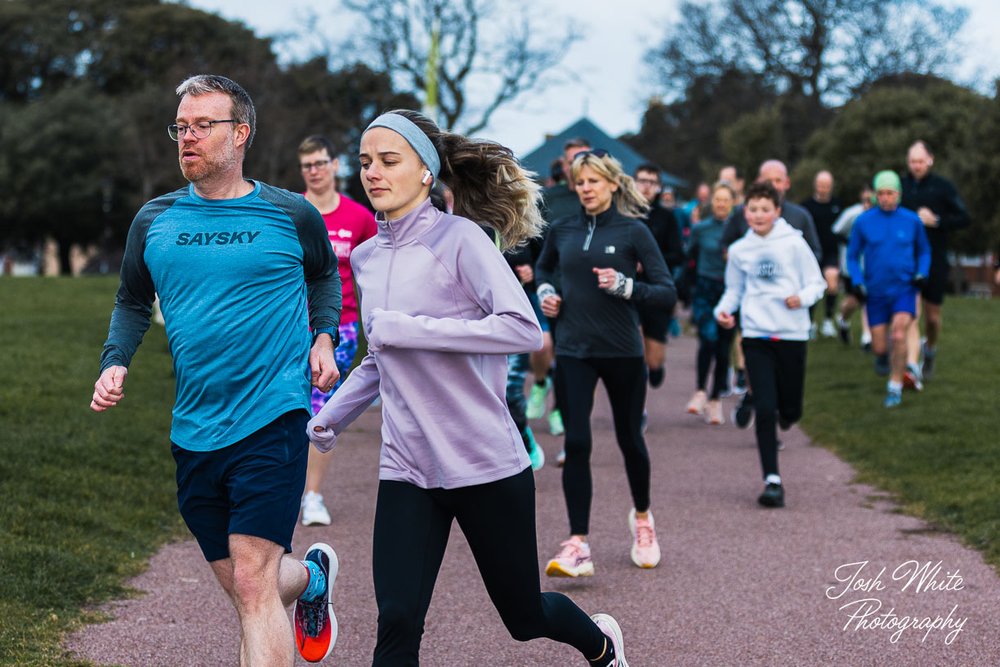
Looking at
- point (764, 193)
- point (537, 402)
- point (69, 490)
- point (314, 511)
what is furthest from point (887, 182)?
point (69, 490)

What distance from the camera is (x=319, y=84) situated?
147 feet

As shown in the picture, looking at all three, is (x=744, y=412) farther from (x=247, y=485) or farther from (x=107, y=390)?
(x=107, y=390)

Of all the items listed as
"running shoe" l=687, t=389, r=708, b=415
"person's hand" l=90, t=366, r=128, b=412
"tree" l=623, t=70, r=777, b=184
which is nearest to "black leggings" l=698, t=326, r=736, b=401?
"running shoe" l=687, t=389, r=708, b=415

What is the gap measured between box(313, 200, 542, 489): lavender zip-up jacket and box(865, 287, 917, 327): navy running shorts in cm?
863

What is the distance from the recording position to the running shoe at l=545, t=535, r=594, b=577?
5.97 metres

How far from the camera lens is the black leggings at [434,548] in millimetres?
3590

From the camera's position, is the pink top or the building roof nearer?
the pink top

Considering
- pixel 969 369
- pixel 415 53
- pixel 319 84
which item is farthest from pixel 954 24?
pixel 969 369

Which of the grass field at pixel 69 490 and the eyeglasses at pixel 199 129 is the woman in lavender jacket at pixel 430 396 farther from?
the grass field at pixel 69 490

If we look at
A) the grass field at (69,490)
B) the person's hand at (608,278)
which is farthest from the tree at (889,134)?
the person's hand at (608,278)

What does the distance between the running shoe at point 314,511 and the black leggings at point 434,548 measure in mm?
3441

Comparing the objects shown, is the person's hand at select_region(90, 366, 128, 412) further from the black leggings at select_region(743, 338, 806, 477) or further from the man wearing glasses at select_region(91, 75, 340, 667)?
the black leggings at select_region(743, 338, 806, 477)

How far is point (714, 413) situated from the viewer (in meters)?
11.9

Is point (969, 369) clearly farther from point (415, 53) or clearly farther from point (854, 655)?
point (415, 53)
